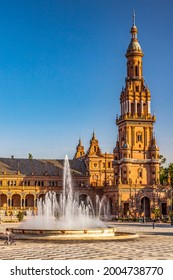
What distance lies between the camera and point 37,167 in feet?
444

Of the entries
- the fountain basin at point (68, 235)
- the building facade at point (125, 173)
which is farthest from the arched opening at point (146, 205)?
the fountain basin at point (68, 235)

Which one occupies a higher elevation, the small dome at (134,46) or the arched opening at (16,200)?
the small dome at (134,46)

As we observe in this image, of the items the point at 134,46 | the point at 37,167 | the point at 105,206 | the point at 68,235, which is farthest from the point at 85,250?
the point at 37,167

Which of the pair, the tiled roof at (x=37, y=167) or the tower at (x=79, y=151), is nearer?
the tiled roof at (x=37, y=167)

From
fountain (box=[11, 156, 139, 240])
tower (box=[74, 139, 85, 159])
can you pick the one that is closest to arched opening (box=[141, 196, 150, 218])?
tower (box=[74, 139, 85, 159])

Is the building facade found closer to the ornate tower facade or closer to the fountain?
the ornate tower facade

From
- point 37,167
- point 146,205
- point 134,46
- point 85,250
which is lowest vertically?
point 85,250

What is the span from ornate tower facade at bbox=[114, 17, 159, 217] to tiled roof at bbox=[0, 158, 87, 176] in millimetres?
16762

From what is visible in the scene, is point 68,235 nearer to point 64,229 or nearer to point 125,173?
point 64,229

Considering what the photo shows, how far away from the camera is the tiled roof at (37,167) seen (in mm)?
132625

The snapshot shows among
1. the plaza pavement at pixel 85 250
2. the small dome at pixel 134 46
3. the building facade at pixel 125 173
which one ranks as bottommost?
the plaza pavement at pixel 85 250

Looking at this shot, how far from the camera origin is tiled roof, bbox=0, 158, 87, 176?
13262cm

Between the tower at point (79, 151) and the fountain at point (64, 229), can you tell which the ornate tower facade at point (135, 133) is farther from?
the fountain at point (64, 229)
